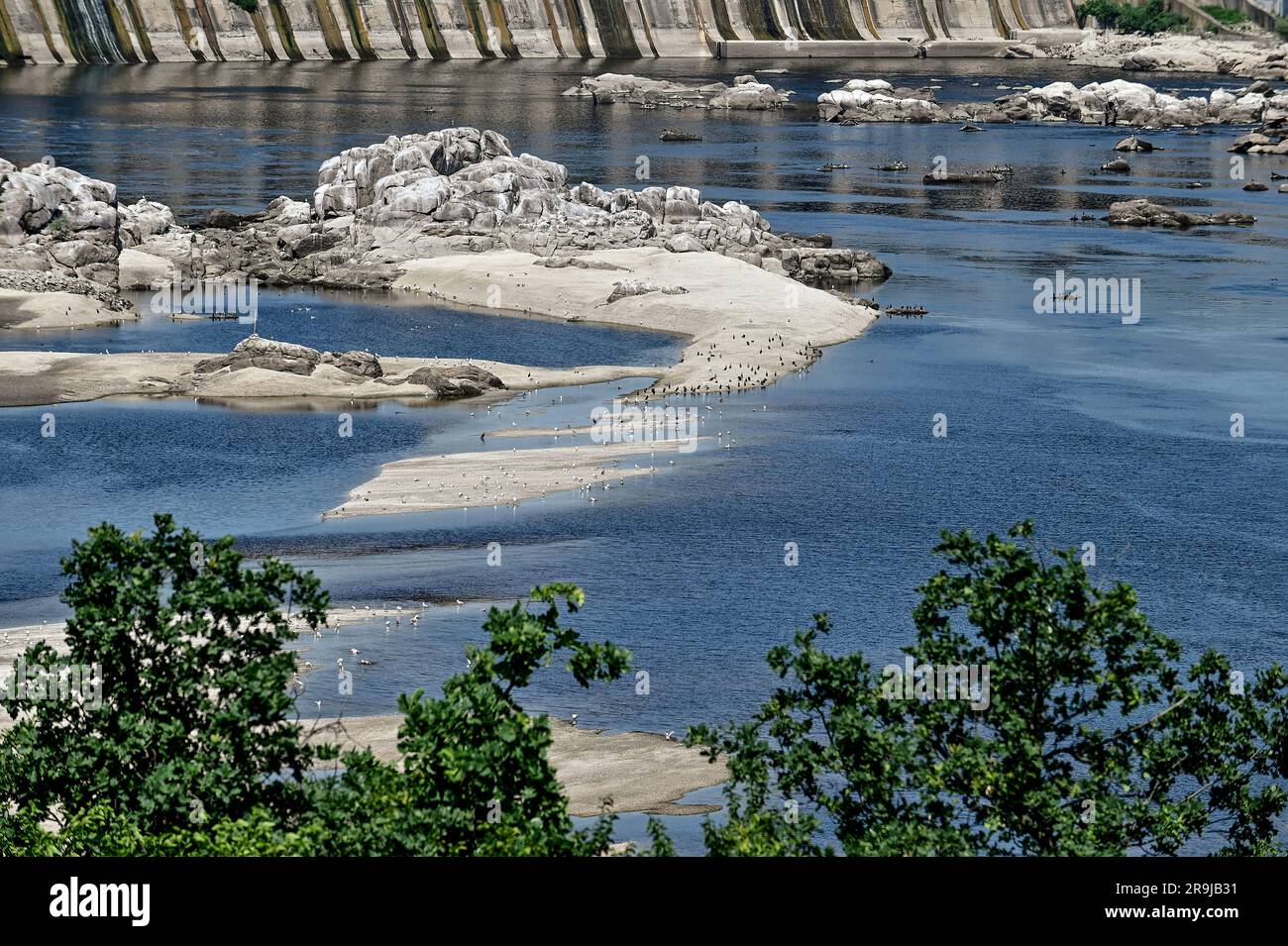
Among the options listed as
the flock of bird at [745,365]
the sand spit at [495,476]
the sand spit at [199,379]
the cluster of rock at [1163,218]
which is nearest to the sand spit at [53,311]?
the sand spit at [199,379]

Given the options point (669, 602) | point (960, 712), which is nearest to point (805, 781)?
point (960, 712)

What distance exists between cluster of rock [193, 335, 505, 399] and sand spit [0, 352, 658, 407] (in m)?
0.39

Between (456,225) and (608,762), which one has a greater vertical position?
(456,225)

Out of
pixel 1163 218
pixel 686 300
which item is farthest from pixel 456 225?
pixel 1163 218

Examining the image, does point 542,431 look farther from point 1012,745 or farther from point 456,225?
point 1012,745

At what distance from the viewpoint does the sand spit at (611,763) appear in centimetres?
4475

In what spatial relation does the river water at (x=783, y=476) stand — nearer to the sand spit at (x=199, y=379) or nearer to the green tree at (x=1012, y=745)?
the sand spit at (x=199, y=379)

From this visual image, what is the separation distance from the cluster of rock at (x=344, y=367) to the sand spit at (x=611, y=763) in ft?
146

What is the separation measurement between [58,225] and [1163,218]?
275 ft

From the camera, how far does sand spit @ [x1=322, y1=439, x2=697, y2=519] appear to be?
72875 millimetres

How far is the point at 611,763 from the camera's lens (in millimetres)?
47219

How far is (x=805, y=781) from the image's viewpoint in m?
30.9

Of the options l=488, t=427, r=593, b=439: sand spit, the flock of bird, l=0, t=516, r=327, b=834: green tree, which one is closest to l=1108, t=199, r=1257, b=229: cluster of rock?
the flock of bird
